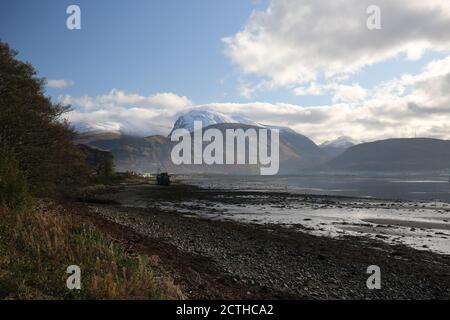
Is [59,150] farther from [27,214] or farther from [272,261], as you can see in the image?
[272,261]

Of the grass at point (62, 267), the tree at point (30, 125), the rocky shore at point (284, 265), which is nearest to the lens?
the grass at point (62, 267)

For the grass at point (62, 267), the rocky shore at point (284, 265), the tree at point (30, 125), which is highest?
the tree at point (30, 125)

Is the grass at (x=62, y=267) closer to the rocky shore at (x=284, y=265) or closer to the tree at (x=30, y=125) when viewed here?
the rocky shore at (x=284, y=265)

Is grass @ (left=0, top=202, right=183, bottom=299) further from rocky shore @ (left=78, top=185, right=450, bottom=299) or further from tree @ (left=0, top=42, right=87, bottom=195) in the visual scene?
tree @ (left=0, top=42, right=87, bottom=195)

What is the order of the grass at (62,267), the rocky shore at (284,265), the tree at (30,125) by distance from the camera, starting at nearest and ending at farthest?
the grass at (62,267), the rocky shore at (284,265), the tree at (30,125)

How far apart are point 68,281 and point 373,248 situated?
2095cm

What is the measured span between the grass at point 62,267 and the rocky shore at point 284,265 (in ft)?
5.43

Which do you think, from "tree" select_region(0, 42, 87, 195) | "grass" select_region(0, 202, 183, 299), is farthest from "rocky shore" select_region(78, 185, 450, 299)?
"tree" select_region(0, 42, 87, 195)

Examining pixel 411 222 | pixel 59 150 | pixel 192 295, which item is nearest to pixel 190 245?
pixel 192 295

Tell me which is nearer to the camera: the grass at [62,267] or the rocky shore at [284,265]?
the grass at [62,267]

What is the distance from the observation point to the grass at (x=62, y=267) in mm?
10266

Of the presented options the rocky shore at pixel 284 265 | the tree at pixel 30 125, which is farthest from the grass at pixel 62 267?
the tree at pixel 30 125

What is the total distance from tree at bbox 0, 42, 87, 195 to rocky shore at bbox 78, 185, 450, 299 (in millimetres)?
9738

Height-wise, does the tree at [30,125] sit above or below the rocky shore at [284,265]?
above
